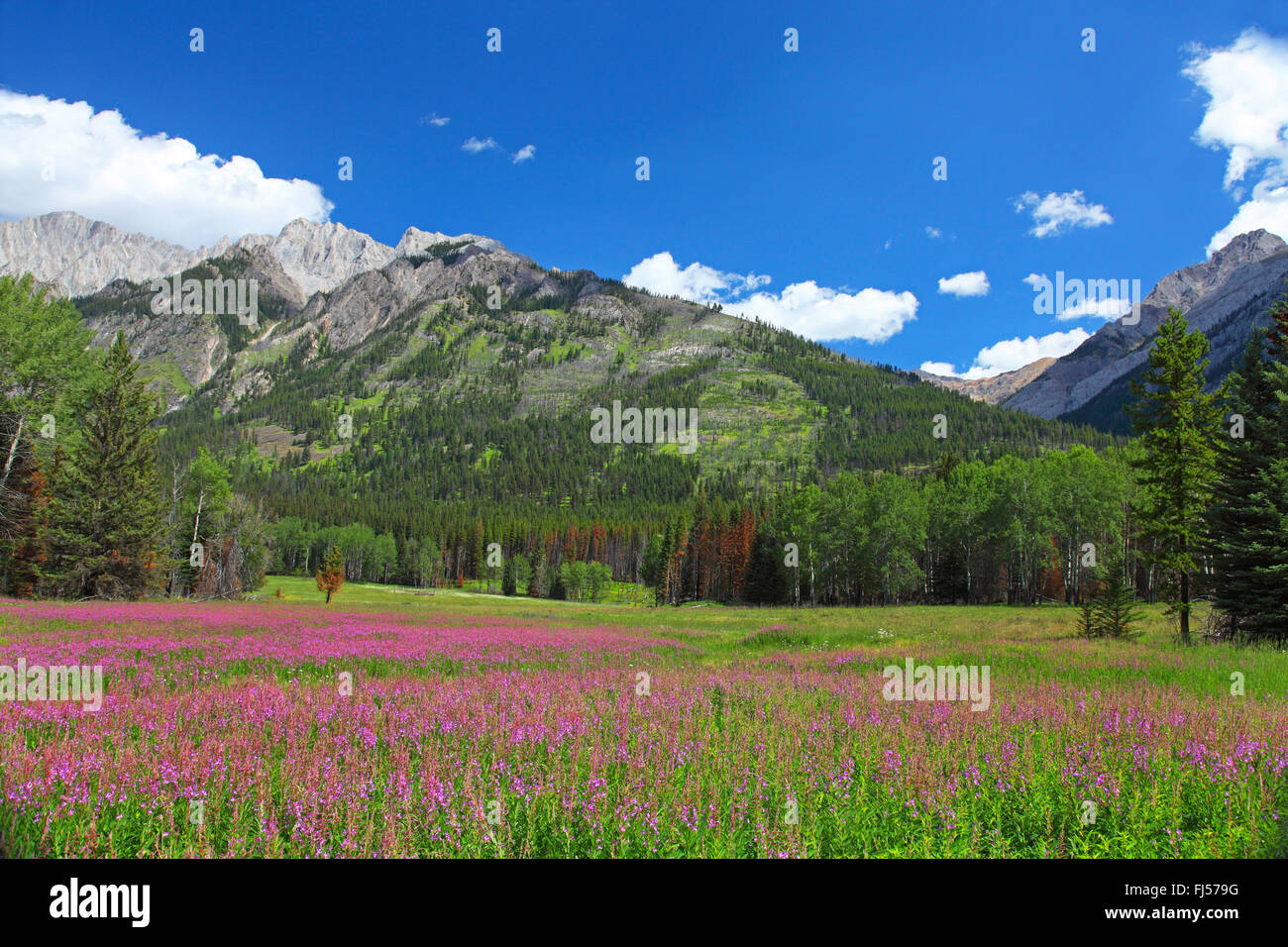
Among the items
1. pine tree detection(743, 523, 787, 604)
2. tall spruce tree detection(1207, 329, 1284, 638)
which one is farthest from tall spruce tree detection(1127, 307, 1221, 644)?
pine tree detection(743, 523, 787, 604)

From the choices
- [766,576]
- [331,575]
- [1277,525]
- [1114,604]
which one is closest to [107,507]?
[331,575]

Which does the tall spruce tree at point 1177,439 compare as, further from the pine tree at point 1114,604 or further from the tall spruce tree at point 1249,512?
the tall spruce tree at point 1249,512

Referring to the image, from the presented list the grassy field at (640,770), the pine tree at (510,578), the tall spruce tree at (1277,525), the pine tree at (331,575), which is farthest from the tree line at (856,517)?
the grassy field at (640,770)

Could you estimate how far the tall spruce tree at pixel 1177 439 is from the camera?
2203 centimetres

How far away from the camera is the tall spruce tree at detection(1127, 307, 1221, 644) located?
72.3ft

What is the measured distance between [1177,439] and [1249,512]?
6912 millimetres

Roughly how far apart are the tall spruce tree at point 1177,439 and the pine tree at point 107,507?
5238cm

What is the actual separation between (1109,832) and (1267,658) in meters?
13.4

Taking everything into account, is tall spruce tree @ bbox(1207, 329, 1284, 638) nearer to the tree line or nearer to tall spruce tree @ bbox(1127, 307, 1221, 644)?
the tree line

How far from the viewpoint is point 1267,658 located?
12.7 meters

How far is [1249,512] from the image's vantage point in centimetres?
1705

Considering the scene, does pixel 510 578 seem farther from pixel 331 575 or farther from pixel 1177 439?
pixel 1177 439
